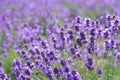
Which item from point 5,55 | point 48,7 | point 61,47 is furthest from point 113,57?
point 48,7

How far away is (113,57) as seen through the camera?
3936 mm

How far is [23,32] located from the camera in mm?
6227

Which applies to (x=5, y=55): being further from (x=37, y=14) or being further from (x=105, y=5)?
(x=105, y=5)

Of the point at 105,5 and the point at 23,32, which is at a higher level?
the point at 105,5

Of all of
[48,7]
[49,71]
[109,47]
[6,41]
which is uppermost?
[48,7]

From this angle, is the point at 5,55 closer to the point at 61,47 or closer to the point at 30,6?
the point at 61,47

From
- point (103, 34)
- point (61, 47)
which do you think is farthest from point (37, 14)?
point (103, 34)

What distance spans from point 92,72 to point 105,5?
6.12 meters

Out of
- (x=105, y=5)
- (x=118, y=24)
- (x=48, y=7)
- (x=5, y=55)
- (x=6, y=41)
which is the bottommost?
(x=118, y=24)

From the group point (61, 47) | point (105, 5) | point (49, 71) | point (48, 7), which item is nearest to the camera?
point (49, 71)

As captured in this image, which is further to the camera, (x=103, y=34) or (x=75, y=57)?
(x=75, y=57)

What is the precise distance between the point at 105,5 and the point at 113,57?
6079mm

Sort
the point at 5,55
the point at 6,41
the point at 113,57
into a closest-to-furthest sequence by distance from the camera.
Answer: the point at 113,57
the point at 5,55
the point at 6,41

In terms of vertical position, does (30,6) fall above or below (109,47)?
above
